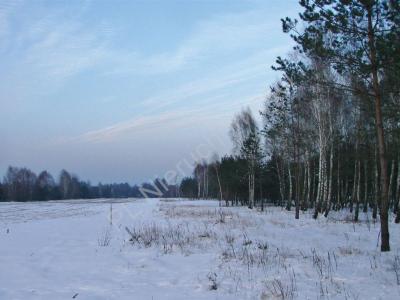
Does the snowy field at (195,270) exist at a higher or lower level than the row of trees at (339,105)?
lower

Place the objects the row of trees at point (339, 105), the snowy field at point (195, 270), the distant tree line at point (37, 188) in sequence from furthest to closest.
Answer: the distant tree line at point (37, 188)
the row of trees at point (339, 105)
the snowy field at point (195, 270)

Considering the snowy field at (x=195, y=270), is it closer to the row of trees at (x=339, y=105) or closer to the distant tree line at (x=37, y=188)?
the row of trees at (x=339, y=105)

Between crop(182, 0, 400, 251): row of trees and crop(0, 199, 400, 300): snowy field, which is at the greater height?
crop(182, 0, 400, 251): row of trees

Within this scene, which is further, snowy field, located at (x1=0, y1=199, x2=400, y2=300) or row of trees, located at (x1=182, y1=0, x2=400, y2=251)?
row of trees, located at (x1=182, y1=0, x2=400, y2=251)

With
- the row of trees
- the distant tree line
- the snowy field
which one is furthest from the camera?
the distant tree line

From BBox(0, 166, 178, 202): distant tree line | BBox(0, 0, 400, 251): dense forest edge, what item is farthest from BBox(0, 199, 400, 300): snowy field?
BBox(0, 166, 178, 202): distant tree line

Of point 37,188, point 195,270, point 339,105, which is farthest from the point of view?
point 37,188

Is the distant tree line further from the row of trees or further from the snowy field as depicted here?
the snowy field

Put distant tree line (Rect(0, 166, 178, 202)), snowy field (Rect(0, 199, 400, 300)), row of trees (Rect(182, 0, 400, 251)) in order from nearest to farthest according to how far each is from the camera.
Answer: snowy field (Rect(0, 199, 400, 300)) < row of trees (Rect(182, 0, 400, 251)) < distant tree line (Rect(0, 166, 178, 202))

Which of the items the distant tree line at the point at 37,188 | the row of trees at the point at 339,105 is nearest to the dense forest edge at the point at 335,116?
the row of trees at the point at 339,105

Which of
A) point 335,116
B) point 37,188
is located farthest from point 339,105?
point 37,188

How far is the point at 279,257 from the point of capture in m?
10.7

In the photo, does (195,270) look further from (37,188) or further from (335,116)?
(37,188)

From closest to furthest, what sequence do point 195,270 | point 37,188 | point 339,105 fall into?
point 195,270 < point 339,105 < point 37,188
